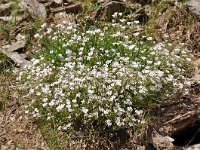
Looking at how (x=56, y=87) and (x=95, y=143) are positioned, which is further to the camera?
(x=56, y=87)

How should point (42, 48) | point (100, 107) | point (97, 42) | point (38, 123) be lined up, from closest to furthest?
1. point (100, 107)
2. point (38, 123)
3. point (97, 42)
4. point (42, 48)

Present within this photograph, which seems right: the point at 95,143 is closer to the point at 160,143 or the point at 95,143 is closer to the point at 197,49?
the point at 160,143

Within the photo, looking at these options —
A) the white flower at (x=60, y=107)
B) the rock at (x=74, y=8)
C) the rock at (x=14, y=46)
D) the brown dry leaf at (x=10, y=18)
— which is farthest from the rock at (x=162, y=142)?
the brown dry leaf at (x=10, y=18)

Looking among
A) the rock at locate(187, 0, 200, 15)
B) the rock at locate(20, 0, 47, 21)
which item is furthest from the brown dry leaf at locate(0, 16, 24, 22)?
the rock at locate(187, 0, 200, 15)

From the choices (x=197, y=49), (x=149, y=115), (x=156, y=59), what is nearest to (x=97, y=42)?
(x=156, y=59)

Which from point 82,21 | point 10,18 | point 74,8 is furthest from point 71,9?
point 10,18

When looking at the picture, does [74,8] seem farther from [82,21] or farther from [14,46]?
[14,46]

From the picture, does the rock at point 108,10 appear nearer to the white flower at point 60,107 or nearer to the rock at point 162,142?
the white flower at point 60,107

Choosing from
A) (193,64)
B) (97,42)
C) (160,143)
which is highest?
(97,42)
